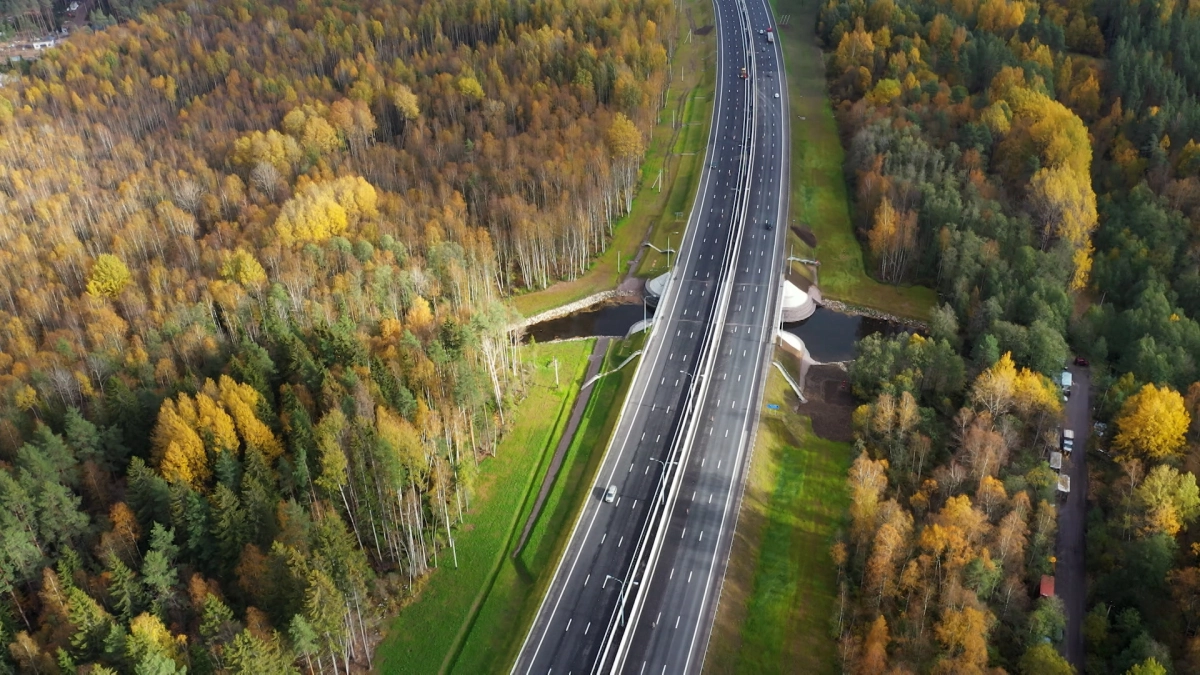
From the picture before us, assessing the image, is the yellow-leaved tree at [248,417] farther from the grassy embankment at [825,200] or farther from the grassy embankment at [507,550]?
the grassy embankment at [825,200]

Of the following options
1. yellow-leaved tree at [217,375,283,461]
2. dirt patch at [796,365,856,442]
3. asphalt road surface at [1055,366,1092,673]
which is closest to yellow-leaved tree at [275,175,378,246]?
yellow-leaved tree at [217,375,283,461]

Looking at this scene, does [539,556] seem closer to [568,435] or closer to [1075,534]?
[568,435]

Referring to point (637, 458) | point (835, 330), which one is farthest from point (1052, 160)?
point (637, 458)

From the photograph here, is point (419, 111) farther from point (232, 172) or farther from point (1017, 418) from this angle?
point (1017, 418)

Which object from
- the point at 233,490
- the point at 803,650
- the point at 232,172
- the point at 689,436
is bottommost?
the point at 803,650

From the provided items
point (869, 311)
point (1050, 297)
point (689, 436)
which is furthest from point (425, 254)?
point (1050, 297)

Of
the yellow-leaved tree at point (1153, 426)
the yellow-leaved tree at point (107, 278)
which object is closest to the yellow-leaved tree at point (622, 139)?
the yellow-leaved tree at point (107, 278)

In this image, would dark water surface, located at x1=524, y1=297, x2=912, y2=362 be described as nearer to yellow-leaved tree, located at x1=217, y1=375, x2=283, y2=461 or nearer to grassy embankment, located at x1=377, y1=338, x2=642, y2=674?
grassy embankment, located at x1=377, y1=338, x2=642, y2=674
